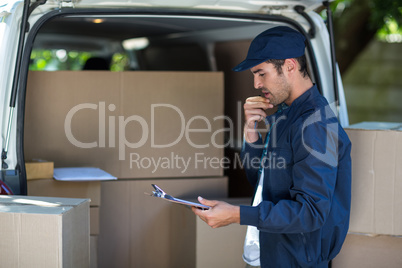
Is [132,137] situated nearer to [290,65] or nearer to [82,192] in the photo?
[82,192]

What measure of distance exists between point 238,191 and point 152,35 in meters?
1.68

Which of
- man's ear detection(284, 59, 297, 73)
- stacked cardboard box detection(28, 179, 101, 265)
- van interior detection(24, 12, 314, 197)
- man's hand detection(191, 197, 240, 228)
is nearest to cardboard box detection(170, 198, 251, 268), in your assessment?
stacked cardboard box detection(28, 179, 101, 265)

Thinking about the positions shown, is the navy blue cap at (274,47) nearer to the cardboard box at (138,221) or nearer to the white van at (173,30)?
the white van at (173,30)

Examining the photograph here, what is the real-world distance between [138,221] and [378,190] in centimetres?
135

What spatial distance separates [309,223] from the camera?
1638 mm

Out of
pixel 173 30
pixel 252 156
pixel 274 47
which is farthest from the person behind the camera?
pixel 173 30

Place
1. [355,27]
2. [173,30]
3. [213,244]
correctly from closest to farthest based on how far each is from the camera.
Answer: [213,244] → [173,30] → [355,27]

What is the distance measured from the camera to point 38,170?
2.37 meters

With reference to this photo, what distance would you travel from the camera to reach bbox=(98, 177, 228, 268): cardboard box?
281 cm

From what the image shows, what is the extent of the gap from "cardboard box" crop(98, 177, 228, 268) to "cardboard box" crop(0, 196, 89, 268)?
102cm

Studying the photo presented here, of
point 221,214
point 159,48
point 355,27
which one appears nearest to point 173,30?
point 159,48

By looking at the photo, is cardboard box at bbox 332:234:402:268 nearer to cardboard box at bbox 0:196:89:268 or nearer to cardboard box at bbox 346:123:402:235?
cardboard box at bbox 346:123:402:235

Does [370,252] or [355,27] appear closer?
[370,252]

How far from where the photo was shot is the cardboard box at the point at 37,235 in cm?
167
